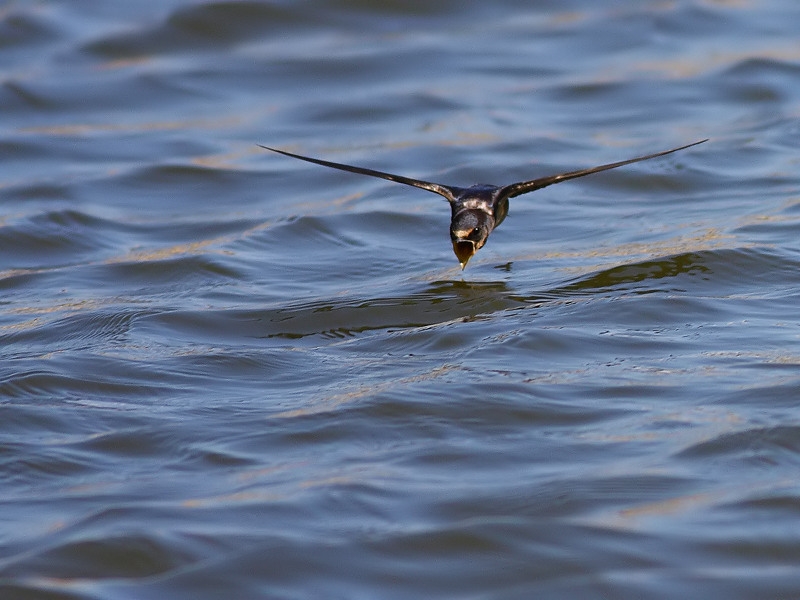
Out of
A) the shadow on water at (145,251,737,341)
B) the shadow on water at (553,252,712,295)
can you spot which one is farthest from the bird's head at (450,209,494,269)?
the shadow on water at (553,252,712,295)

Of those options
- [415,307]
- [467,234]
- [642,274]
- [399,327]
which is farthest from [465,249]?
[642,274]

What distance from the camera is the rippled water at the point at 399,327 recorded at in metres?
3.69

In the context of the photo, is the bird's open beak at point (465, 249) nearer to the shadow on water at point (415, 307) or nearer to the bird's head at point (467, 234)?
the bird's head at point (467, 234)

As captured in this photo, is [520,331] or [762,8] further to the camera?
[762,8]

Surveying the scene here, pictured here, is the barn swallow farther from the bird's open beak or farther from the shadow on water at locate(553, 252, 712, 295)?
the shadow on water at locate(553, 252, 712, 295)

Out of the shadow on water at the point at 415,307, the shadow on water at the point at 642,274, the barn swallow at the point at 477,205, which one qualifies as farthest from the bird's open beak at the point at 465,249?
the shadow on water at the point at 642,274

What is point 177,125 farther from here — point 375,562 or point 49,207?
point 375,562

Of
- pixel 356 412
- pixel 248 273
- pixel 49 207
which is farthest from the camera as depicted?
pixel 49 207

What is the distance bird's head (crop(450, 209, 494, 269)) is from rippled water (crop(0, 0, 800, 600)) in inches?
8.7

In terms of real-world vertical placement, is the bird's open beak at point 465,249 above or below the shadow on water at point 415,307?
above

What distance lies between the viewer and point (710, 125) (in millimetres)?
9969

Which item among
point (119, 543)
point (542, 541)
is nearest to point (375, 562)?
point (542, 541)

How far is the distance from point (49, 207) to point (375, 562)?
5373mm

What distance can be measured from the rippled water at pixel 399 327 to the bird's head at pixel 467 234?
0.22 metres
